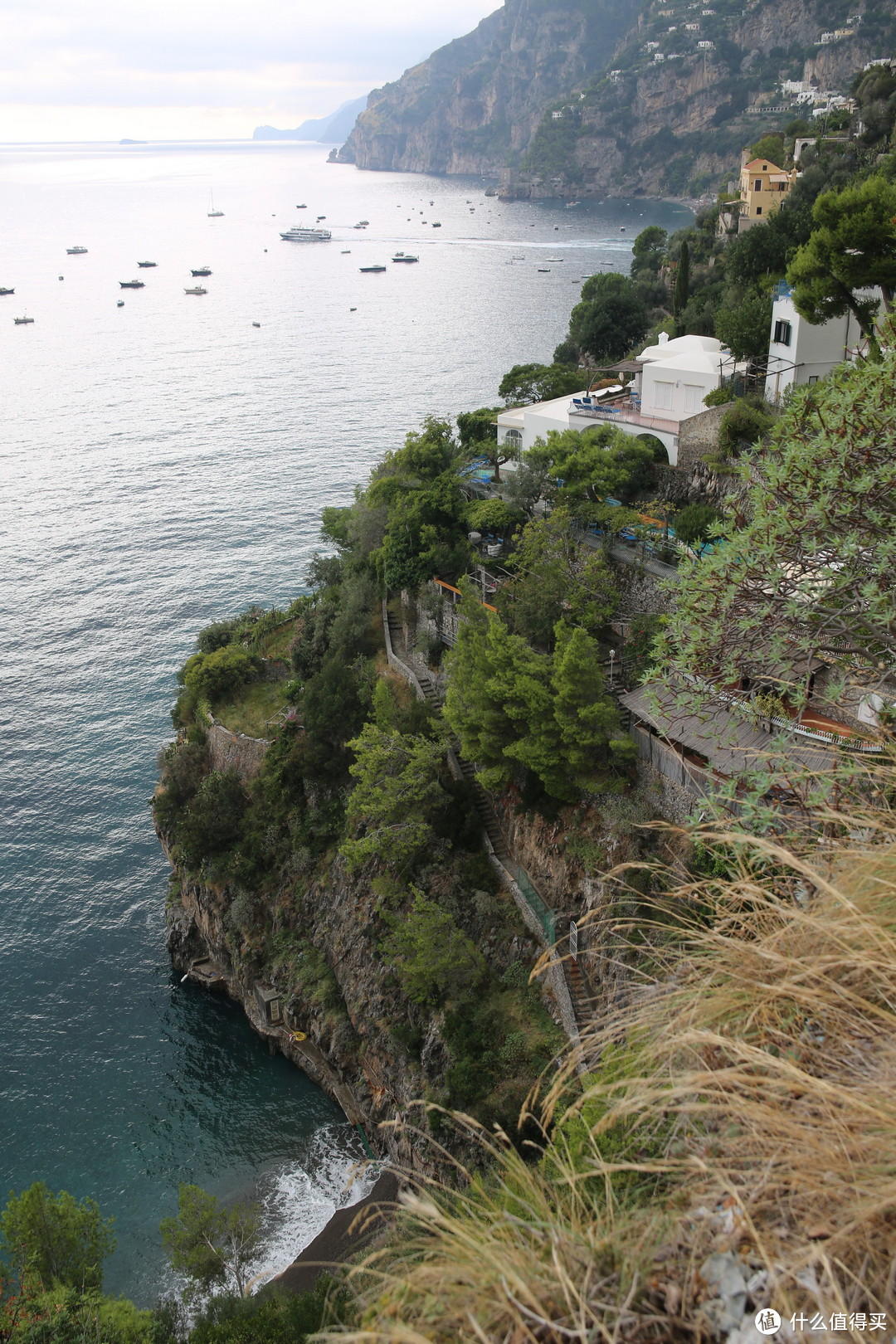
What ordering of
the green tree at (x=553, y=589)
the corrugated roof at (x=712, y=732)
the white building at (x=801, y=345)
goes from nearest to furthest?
the corrugated roof at (x=712, y=732), the green tree at (x=553, y=589), the white building at (x=801, y=345)

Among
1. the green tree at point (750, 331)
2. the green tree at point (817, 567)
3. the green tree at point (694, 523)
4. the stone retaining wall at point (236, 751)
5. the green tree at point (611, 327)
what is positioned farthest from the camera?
the green tree at point (611, 327)

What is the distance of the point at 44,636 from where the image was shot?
62.2 m

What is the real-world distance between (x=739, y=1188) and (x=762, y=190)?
102 metres

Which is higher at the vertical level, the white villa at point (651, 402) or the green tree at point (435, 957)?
the white villa at point (651, 402)

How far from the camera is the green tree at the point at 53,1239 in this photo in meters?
25.0

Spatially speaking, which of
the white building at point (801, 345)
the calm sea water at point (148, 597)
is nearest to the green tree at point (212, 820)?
the calm sea water at point (148, 597)

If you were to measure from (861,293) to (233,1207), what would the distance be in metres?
42.2

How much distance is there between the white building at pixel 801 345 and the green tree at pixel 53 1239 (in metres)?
39.5

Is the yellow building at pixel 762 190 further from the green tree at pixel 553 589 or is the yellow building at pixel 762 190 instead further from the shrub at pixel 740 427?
the green tree at pixel 553 589

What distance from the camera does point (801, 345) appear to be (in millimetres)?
38188

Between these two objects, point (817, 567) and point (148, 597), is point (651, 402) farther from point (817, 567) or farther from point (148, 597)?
point (148, 597)

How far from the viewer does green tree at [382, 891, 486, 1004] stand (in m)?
28.7

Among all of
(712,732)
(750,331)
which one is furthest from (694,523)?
(712,732)

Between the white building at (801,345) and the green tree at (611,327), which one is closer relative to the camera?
the white building at (801,345)
